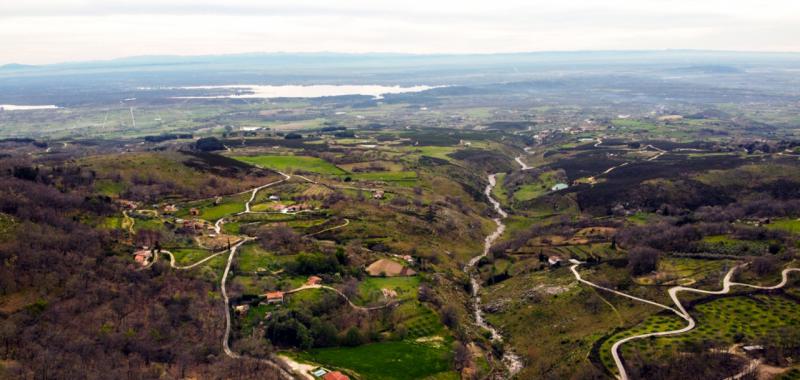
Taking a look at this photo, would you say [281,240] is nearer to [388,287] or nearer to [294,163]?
[388,287]

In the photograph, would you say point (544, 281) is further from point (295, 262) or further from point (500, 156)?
point (500, 156)

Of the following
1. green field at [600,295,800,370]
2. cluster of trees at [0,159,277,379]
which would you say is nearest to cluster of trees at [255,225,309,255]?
cluster of trees at [0,159,277,379]

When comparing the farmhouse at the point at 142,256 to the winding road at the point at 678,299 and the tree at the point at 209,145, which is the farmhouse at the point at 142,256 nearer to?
the winding road at the point at 678,299

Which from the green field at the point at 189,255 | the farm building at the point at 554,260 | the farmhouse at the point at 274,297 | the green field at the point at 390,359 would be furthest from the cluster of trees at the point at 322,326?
the farm building at the point at 554,260

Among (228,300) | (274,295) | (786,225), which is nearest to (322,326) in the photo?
(274,295)

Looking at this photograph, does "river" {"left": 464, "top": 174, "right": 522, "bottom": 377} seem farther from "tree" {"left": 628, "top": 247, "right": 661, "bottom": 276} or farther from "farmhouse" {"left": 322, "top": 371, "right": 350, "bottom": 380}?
"tree" {"left": 628, "top": 247, "right": 661, "bottom": 276}

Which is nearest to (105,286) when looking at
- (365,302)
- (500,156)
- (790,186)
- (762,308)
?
(365,302)

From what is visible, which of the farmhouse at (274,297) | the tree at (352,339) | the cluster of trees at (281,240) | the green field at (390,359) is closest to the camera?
the green field at (390,359)
